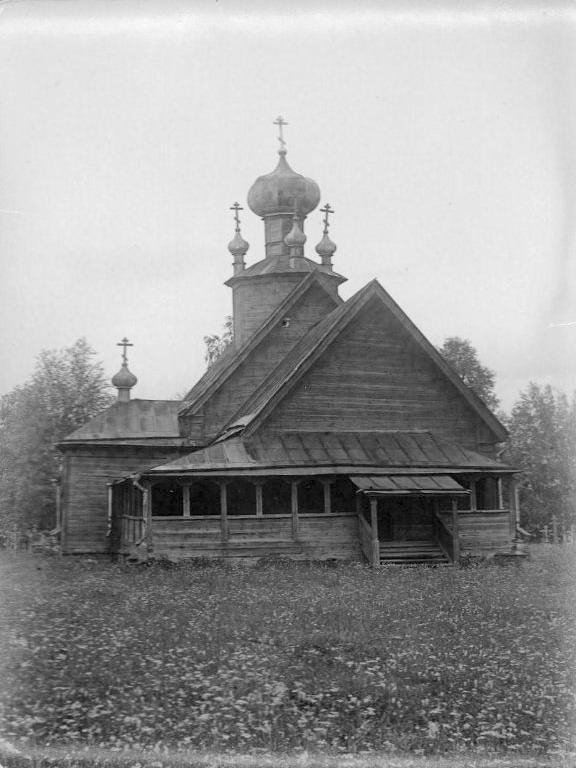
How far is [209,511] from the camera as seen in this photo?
83.6ft

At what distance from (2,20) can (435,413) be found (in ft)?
56.3

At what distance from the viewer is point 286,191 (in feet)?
106

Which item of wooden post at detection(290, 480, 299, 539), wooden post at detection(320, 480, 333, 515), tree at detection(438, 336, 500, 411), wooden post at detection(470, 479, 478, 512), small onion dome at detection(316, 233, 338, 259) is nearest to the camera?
wooden post at detection(290, 480, 299, 539)

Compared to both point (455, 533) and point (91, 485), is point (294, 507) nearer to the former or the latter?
point (455, 533)

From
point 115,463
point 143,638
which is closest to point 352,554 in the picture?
point 115,463

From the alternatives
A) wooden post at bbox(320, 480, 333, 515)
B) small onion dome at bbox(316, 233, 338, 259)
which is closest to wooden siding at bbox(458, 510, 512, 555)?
wooden post at bbox(320, 480, 333, 515)

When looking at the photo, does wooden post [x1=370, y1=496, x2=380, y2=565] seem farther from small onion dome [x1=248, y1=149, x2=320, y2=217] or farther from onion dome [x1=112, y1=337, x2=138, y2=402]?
small onion dome [x1=248, y1=149, x2=320, y2=217]

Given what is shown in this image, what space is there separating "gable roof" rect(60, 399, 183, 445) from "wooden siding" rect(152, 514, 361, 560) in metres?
6.15

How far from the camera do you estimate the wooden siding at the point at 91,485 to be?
2822cm

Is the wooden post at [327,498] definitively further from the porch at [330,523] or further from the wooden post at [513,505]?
the wooden post at [513,505]

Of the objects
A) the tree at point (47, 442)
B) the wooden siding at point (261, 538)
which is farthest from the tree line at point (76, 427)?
the wooden siding at point (261, 538)

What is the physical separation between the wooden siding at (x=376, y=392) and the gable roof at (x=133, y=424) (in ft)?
18.7

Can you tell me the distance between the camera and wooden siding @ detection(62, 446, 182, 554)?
28.2 m

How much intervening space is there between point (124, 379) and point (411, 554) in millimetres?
13528
